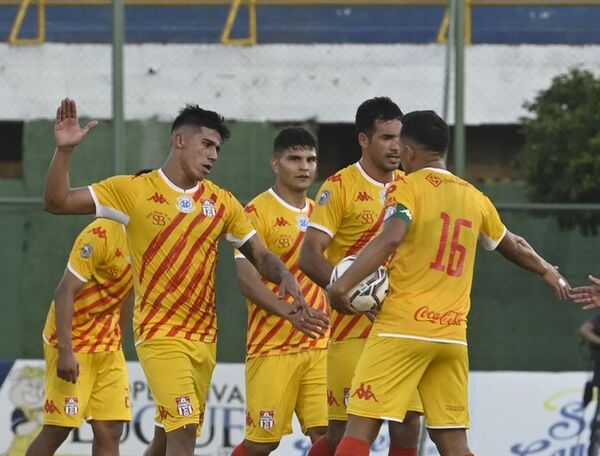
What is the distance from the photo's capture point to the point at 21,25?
14.2m

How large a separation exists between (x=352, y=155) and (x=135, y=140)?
1942 millimetres

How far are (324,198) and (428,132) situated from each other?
1.38m

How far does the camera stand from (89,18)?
1375cm

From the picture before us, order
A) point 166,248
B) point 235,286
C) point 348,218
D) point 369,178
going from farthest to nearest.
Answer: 1. point 235,286
2. point 369,178
3. point 348,218
4. point 166,248

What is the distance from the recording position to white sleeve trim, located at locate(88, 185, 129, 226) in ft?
28.8

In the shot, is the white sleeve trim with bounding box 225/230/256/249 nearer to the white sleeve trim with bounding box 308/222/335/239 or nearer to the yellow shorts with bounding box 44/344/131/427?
the white sleeve trim with bounding box 308/222/335/239

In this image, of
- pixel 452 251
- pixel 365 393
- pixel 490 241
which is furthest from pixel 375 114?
pixel 365 393

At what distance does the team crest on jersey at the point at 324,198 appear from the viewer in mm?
9297

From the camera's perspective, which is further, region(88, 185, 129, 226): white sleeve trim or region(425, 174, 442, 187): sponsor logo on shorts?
region(88, 185, 129, 226): white sleeve trim

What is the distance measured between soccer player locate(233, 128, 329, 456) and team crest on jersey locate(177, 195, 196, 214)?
0.92 m

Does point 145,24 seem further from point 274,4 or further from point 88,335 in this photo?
point 88,335

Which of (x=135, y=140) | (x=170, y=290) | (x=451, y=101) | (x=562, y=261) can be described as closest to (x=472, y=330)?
(x=562, y=261)

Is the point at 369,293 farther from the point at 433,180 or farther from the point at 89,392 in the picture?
the point at 89,392

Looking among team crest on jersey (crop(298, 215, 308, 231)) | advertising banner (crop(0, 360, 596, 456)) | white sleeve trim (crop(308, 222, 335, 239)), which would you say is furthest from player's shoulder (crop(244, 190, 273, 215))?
advertising banner (crop(0, 360, 596, 456))
